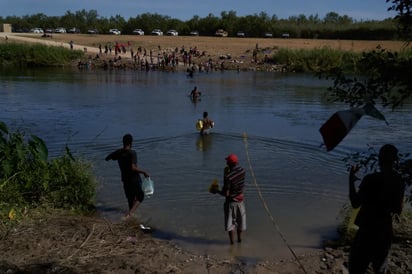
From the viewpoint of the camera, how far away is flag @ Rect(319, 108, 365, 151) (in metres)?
4.42

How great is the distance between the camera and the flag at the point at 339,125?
4.42 m

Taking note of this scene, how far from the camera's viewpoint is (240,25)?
109 m

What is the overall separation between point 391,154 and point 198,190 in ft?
27.9

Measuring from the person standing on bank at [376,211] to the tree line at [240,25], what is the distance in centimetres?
8365

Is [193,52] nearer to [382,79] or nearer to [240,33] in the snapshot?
[240,33]

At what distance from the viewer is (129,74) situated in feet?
190

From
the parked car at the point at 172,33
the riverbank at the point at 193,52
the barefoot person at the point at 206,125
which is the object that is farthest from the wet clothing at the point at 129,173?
the parked car at the point at 172,33

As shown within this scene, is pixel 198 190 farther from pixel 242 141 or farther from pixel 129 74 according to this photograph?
pixel 129 74

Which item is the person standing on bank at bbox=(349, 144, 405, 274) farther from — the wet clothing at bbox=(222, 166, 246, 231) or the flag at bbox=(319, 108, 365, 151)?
the wet clothing at bbox=(222, 166, 246, 231)

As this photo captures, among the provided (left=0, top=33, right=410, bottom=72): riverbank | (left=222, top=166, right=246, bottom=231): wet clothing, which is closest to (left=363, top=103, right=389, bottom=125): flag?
(left=222, top=166, right=246, bottom=231): wet clothing

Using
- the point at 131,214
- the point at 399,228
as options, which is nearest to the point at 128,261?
the point at 131,214

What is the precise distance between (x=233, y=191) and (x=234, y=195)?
8 centimetres

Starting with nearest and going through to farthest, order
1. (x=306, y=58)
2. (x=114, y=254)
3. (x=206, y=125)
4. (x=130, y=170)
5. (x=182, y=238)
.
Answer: (x=114, y=254) < (x=182, y=238) < (x=130, y=170) < (x=206, y=125) < (x=306, y=58)

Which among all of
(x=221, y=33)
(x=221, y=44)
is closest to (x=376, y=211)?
(x=221, y=44)
